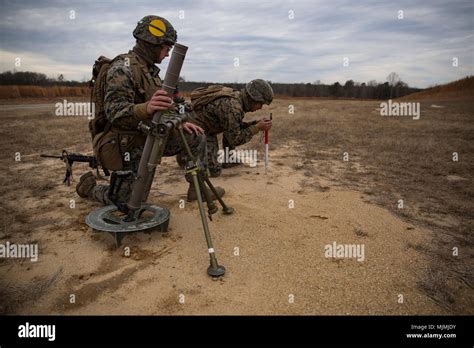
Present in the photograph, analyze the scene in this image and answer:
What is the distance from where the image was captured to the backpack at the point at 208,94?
5.35 metres

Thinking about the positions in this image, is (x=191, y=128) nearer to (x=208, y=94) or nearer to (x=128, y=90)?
(x=128, y=90)

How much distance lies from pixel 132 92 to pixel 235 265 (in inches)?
84.3

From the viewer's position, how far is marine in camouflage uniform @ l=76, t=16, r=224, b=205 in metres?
3.50

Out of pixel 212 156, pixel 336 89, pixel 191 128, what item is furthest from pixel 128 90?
pixel 336 89

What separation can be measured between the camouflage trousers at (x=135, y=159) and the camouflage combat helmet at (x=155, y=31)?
1064 mm

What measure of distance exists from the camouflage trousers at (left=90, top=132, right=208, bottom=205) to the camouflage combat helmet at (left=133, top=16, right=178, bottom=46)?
1064 millimetres

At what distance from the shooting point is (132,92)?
3611mm

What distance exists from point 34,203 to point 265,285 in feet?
12.6

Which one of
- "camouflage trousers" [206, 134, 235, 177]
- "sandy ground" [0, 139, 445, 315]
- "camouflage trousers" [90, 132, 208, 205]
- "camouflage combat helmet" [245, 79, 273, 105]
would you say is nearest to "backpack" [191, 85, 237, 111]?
"camouflage combat helmet" [245, 79, 273, 105]

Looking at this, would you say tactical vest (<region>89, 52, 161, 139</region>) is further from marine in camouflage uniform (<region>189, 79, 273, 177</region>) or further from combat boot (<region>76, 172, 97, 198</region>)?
marine in camouflage uniform (<region>189, 79, 273, 177</region>)

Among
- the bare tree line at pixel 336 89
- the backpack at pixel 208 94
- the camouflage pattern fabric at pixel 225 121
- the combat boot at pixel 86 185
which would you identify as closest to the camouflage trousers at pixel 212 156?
the camouflage pattern fabric at pixel 225 121

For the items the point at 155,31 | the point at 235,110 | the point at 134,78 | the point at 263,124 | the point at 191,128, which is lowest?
the point at 191,128
